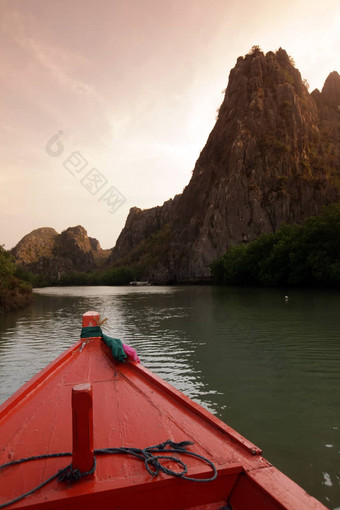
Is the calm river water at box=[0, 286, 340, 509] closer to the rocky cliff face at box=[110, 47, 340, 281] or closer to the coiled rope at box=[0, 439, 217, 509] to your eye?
the coiled rope at box=[0, 439, 217, 509]

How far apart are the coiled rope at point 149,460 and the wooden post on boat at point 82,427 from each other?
0.07 meters

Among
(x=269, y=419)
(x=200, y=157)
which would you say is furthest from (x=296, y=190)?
(x=269, y=419)

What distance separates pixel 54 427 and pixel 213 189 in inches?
3891

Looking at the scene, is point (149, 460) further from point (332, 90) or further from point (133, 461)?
point (332, 90)

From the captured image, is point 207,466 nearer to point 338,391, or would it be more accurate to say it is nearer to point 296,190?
point 338,391

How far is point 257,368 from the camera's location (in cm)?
963

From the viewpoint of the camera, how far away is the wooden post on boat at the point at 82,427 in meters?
2.51

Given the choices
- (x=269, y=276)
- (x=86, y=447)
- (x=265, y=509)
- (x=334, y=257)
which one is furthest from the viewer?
(x=269, y=276)

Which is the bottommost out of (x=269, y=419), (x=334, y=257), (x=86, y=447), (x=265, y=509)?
(x=269, y=419)

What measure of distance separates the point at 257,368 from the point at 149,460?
24.4 ft

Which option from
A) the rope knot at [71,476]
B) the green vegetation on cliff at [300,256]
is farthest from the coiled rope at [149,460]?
the green vegetation on cliff at [300,256]

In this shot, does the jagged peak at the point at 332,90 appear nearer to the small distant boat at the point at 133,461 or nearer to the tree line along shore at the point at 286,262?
the tree line along shore at the point at 286,262

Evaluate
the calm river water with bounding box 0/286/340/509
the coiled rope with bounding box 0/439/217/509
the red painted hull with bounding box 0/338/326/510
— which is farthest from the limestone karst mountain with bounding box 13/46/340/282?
the coiled rope with bounding box 0/439/217/509

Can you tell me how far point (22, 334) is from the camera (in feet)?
56.6
